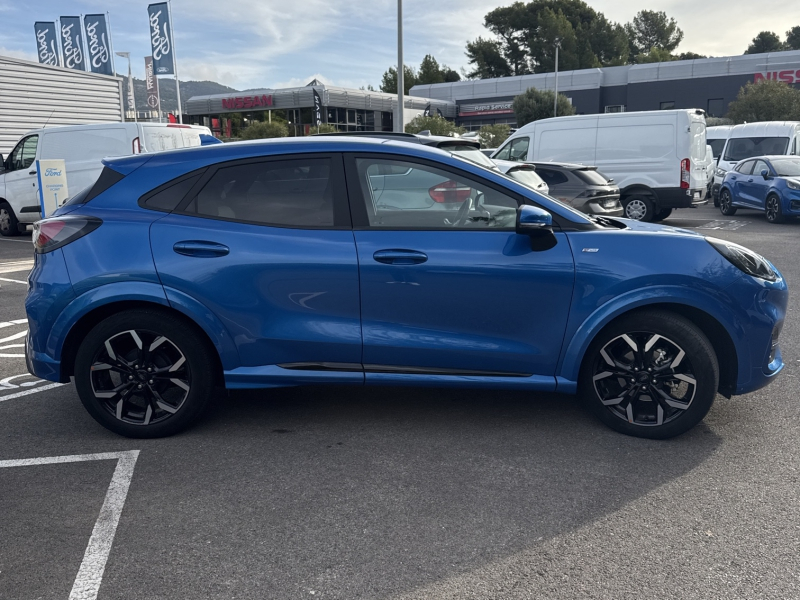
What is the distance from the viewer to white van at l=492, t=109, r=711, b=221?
50.7ft

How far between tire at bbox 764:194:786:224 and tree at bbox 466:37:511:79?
69.5 m

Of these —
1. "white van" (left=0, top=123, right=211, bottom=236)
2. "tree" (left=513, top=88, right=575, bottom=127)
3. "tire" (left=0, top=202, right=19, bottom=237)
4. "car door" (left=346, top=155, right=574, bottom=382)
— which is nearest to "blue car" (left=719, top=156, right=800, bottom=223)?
"white van" (left=0, top=123, right=211, bottom=236)

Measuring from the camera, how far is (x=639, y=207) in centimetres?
1586

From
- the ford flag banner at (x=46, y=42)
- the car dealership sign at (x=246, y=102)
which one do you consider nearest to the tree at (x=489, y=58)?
the car dealership sign at (x=246, y=102)

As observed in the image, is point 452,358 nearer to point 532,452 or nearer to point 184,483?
point 532,452

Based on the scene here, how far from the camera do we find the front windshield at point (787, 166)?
16297mm

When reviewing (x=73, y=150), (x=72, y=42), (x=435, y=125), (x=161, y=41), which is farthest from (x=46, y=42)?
(x=73, y=150)

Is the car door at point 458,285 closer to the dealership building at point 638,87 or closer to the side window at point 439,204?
the side window at point 439,204

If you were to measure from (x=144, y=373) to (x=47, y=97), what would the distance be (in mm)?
21918

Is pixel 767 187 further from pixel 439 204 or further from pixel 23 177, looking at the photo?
pixel 23 177

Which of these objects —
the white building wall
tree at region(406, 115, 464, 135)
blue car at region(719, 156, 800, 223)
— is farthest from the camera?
tree at region(406, 115, 464, 135)

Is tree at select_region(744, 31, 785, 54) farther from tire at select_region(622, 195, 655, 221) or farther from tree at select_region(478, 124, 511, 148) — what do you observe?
tire at select_region(622, 195, 655, 221)

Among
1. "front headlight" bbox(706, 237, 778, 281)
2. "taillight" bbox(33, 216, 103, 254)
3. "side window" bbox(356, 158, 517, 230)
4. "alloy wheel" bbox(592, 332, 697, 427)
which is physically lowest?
"alloy wheel" bbox(592, 332, 697, 427)

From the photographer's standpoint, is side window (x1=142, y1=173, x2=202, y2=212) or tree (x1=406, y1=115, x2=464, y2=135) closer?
side window (x1=142, y1=173, x2=202, y2=212)
